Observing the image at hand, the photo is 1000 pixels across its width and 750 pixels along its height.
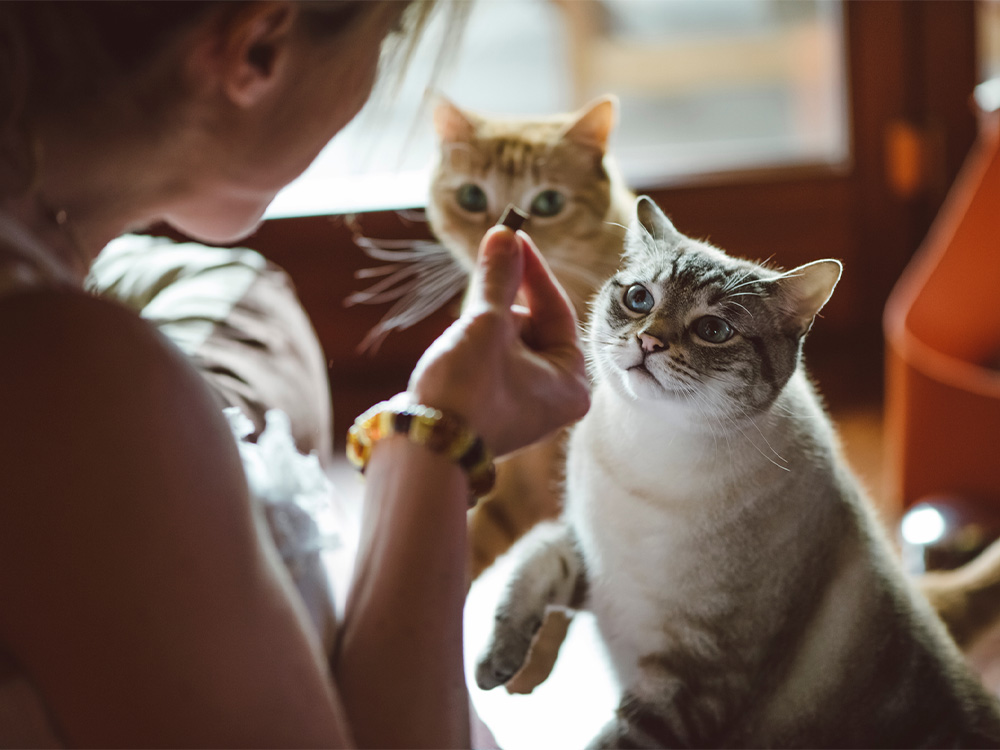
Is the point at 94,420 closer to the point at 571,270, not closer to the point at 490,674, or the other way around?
the point at 490,674

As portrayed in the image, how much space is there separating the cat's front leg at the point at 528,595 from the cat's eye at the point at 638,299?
0.19 meters

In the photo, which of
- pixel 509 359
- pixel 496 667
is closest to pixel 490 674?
pixel 496 667

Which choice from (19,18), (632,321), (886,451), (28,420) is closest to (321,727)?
(28,420)

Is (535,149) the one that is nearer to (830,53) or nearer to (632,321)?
(632,321)

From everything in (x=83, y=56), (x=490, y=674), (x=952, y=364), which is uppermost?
(x=83, y=56)

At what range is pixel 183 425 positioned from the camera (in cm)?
53

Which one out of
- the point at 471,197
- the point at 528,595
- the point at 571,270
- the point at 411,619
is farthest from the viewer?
the point at 471,197

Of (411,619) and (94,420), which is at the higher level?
(94,420)

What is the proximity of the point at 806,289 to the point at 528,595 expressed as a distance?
0.99ft

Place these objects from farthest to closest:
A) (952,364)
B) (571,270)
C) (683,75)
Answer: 1. (683,75)
2. (952,364)
3. (571,270)

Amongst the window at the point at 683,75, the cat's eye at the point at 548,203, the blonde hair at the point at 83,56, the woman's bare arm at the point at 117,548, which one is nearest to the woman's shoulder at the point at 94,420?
the woman's bare arm at the point at 117,548

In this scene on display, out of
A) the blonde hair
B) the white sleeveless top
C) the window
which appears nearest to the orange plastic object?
the window

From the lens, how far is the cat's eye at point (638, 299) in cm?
69

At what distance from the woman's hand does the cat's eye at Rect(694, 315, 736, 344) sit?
104 mm
